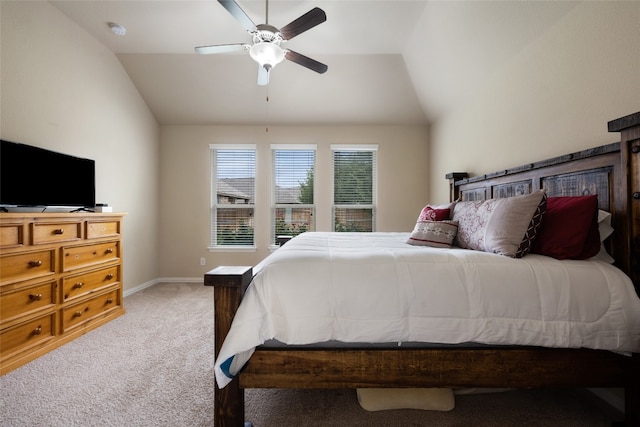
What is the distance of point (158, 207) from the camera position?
4234 mm

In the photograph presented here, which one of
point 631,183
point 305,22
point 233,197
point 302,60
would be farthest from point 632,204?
point 233,197

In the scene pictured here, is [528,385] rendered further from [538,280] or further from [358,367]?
[358,367]

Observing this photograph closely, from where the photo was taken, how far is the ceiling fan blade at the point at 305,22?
1914 millimetres

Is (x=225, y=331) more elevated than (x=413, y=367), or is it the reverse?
(x=225, y=331)

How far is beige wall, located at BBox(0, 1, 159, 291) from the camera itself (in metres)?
2.30

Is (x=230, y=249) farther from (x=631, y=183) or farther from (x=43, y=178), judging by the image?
(x=631, y=183)

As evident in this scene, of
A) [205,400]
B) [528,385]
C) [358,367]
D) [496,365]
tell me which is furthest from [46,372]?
[528,385]

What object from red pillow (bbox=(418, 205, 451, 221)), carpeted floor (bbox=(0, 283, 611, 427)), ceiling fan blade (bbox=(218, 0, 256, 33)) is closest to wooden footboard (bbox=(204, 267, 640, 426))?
carpeted floor (bbox=(0, 283, 611, 427))

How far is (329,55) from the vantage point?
3416mm

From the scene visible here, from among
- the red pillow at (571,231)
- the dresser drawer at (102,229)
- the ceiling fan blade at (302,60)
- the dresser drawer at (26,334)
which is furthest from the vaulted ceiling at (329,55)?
the dresser drawer at (26,334)

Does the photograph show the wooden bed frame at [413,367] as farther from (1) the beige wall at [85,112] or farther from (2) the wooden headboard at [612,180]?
(1) the beige wall at [85,112]

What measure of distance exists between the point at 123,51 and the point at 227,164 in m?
1.85

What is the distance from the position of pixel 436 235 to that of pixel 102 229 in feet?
10.1

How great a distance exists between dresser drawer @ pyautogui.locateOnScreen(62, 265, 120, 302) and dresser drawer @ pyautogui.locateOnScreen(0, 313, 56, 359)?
0.21 metres
